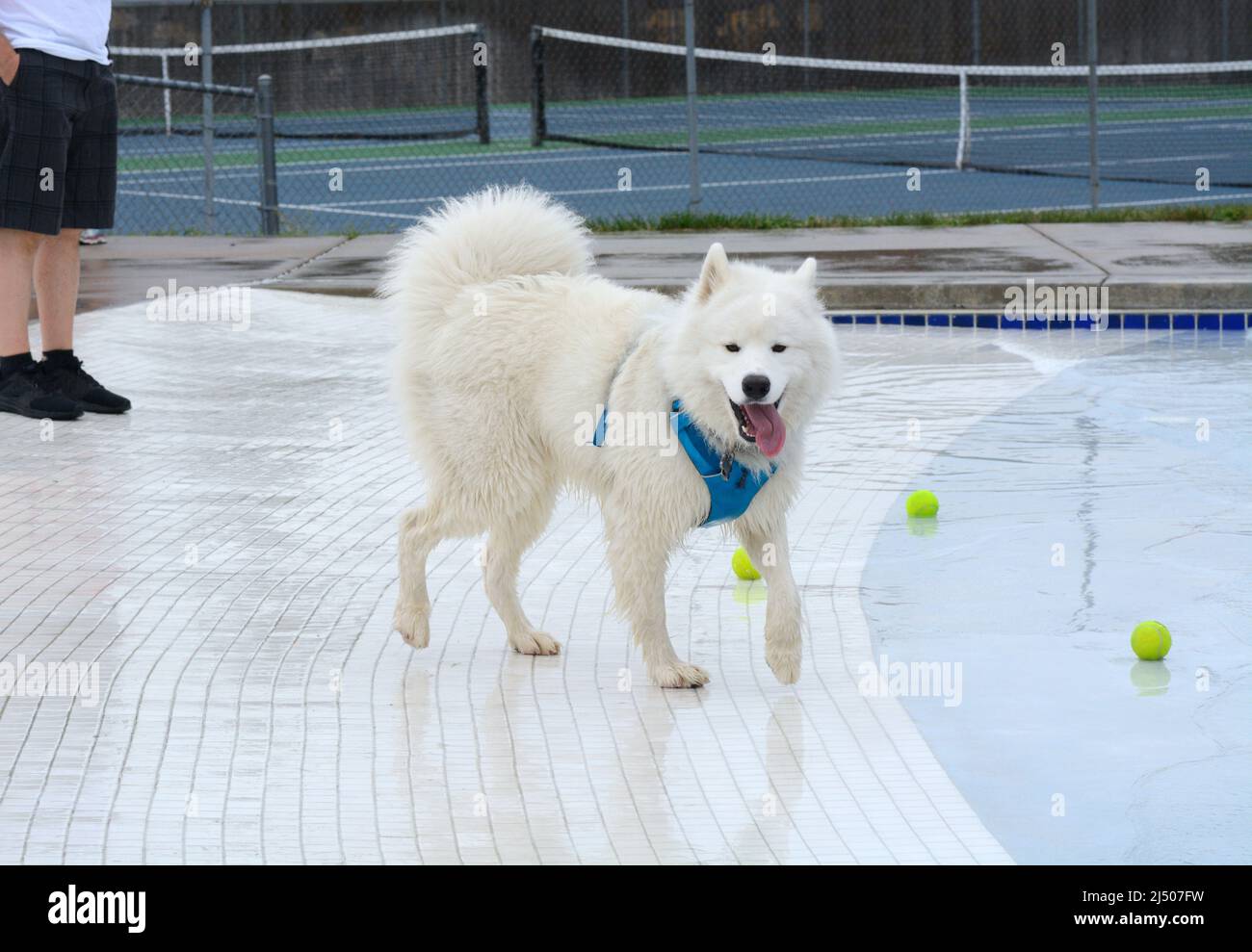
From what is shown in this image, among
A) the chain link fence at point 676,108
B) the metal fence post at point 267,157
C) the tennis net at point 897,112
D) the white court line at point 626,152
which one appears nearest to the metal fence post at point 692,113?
the chain link fence at point 676,108

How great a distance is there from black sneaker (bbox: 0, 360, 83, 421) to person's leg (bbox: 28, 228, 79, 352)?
0.63ft

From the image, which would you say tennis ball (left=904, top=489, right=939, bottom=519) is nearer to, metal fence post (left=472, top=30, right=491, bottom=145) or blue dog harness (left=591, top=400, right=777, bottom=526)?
blue dog harness (left=591, top=400, right=777, bottom=526)

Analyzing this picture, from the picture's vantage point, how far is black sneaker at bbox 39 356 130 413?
833cm

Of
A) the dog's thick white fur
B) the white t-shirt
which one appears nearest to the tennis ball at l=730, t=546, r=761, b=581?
the dog's thick white fur

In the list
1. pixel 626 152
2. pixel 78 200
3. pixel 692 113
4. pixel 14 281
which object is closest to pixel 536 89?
pixel 626 152

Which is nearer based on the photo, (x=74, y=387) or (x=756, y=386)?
(x=756, y=386)

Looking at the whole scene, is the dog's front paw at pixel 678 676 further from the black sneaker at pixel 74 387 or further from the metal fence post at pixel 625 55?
the metal fence post at pixel 625 55

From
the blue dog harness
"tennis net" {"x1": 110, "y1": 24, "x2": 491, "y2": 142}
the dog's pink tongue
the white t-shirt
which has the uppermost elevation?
"tennis net" {"x1": 110, "y1": 24, "x2": 491, "y2": 142}

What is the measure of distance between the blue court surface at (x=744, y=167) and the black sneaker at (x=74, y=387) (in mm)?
7120

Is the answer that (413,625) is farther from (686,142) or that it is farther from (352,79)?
(352,79)

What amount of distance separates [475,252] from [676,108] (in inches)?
914

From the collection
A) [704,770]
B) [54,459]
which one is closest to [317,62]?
[54,459]

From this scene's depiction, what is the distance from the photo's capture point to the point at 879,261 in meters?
12.4

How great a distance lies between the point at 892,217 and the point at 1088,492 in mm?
7972
